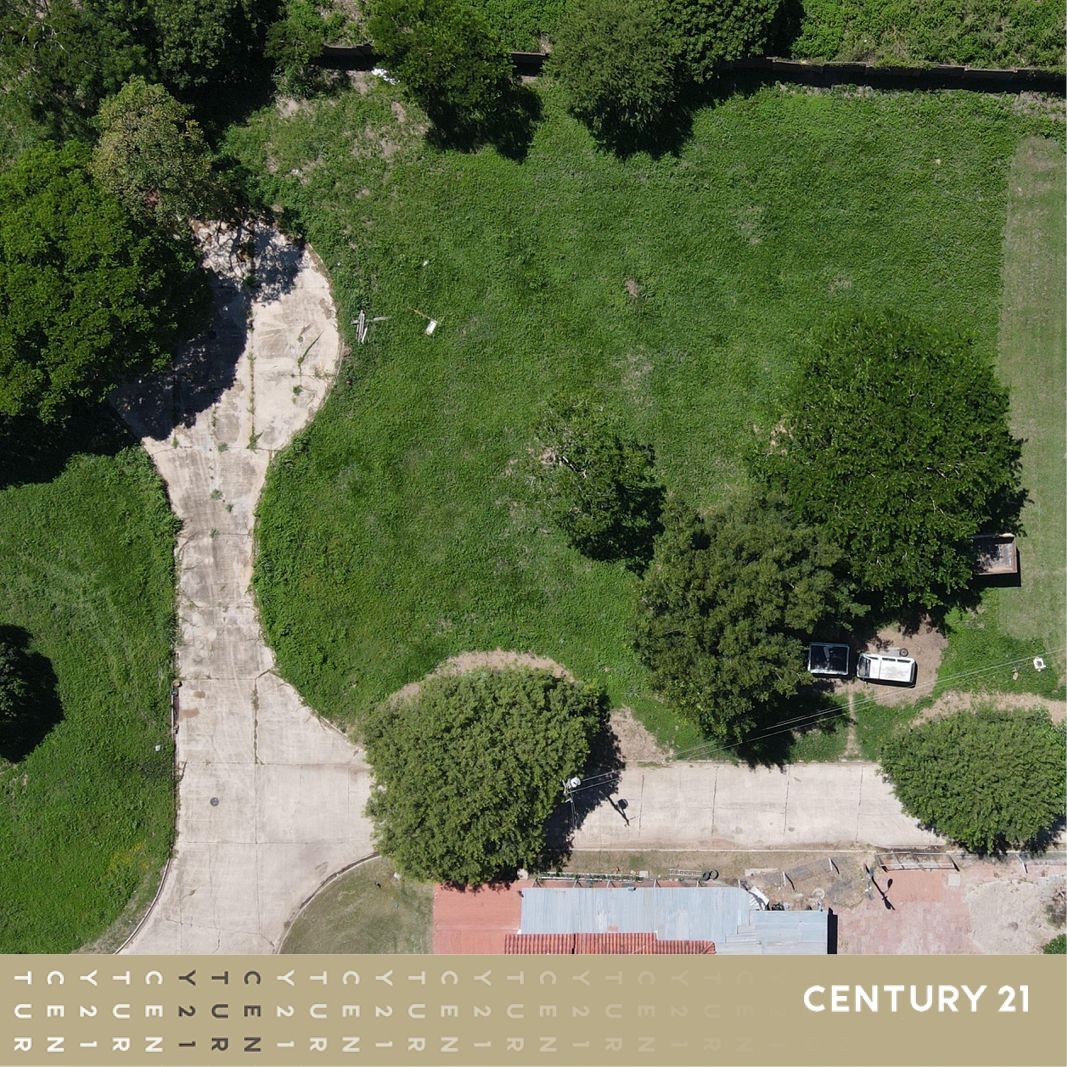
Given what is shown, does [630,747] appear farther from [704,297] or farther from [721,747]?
[704,297]

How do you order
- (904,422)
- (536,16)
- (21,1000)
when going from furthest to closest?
(536,16) < (21,1000) < (904,422)

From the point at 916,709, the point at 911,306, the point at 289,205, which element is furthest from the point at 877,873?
the point at 289,205

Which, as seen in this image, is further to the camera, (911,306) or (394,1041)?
(911,306)

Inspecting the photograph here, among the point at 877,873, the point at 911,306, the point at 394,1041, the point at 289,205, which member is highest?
the point at 289,205

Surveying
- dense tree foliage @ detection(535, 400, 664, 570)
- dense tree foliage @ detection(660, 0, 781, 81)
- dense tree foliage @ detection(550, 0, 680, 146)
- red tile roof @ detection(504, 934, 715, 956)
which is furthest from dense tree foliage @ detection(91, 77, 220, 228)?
red tile roof @ detection(504, 934, 715, 956)

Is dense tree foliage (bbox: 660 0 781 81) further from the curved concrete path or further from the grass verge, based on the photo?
the grass verge

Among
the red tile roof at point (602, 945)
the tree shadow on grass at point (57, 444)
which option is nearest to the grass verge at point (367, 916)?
the red tile roof at point (602, 945)

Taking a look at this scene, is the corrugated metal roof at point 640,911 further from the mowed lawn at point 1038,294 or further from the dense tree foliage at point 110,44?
the dense tree foliage at point 110,44
